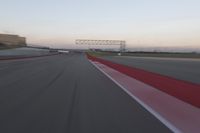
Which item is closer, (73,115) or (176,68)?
(73,115)

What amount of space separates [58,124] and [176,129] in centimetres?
255

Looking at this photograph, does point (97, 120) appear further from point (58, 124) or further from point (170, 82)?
point (170, 82)

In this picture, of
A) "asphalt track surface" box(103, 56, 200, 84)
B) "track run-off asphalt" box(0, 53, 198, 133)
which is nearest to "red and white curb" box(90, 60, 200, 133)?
"track run-off asphalt" box(0, 53, 198, 133)

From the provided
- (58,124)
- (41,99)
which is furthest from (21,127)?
(41,99)

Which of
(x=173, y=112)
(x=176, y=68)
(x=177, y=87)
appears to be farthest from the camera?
(x=176, y=68)

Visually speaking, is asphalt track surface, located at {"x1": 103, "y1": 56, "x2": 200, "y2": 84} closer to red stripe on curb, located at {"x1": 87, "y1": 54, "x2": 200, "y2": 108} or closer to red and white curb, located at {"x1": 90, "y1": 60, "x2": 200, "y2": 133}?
red stripe on curb, located at {"x1": 87, "y1": 54, "x2": 200, "y2": 108}

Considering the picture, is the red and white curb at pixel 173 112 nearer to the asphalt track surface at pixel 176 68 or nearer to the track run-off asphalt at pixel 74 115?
the track run-off asphalt at pixel 74 115

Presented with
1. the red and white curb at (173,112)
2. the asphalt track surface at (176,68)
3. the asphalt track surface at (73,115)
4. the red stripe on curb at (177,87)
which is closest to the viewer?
the asphalt track surface at (73,115)

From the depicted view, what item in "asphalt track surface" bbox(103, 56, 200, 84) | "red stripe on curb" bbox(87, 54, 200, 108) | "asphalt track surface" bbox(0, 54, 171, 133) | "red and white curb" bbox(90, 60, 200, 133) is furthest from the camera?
"asphalt track surface" bbox(103, 56, 200, 84)

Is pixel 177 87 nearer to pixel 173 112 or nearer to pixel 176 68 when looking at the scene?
pixel 173 112

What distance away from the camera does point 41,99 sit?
12617 mm

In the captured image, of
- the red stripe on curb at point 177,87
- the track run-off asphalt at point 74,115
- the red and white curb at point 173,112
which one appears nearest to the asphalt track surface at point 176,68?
the red stripe on curb at point 177,87

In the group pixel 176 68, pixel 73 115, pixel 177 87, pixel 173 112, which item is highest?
pixel 73 115

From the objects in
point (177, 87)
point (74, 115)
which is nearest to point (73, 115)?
point (74, 115)
